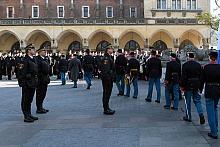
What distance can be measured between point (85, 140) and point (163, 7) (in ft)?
166

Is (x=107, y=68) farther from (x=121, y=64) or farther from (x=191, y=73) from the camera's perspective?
(x=121, y=64)

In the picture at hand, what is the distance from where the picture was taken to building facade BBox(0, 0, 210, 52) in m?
53.2

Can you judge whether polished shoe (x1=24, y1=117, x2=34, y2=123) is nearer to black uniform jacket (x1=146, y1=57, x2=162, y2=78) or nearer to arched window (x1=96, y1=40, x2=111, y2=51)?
black uniform jacket (x1=146, y1=57, x2=162, y2=78)

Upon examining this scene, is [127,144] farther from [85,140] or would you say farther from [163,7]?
[163,7]

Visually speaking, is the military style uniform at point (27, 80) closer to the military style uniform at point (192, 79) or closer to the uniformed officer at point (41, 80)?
the uniformed officer at point (41, 80)

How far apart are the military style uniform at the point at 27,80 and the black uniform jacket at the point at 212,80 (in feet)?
15.5

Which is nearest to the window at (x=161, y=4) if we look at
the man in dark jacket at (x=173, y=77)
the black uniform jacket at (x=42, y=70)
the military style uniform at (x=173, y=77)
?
the man in dark jacket at (x=173, y=77)

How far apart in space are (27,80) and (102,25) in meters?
42.1

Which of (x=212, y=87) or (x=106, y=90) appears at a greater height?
(x=212, y=87)

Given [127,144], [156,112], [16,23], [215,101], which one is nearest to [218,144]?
[215,101]

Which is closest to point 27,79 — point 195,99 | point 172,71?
point 195,99

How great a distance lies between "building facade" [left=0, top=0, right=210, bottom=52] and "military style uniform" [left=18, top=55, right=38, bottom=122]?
41573mm

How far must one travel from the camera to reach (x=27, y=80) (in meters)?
11.6

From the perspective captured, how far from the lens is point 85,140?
360 inches
